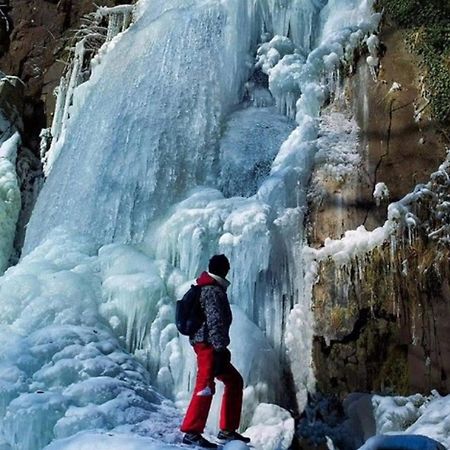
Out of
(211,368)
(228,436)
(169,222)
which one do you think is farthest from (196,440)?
(169,222)

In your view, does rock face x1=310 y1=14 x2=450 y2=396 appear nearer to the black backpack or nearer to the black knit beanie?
the black knit beanie

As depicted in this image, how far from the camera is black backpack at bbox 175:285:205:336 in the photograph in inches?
179

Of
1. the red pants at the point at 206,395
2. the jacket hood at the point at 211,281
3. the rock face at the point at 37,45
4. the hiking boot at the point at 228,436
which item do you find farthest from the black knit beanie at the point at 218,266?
the rock face at the point at 37,45

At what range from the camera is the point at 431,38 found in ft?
21.4

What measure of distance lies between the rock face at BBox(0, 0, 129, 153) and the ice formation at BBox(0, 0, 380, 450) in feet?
7.29

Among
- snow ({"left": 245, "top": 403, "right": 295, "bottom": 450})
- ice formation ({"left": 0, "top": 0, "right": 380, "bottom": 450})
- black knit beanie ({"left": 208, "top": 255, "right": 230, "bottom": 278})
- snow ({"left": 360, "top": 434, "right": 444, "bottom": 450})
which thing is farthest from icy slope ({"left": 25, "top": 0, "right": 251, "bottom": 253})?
snow ({"left": 360, "top": 434, "right": 444, "bottom": 450})

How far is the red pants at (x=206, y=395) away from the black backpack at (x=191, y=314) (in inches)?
4.7

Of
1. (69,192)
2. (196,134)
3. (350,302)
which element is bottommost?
(350,302)

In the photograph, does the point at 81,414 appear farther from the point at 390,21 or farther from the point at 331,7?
the point at 331,7

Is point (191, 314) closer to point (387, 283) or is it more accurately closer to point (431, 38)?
point (387, 283)

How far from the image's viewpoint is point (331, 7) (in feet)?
26.1

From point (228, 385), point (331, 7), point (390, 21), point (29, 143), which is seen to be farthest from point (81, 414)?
point (29, 143)

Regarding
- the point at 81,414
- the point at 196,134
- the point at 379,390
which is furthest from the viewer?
the point at 196,134

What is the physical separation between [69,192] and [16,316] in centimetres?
222
